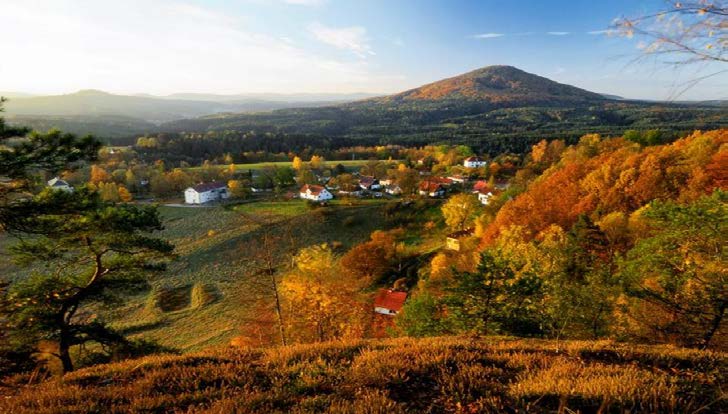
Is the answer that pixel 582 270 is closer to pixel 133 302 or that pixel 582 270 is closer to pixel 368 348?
pixel 368 348

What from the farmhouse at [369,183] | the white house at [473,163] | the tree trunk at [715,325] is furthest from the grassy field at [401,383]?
the white house at [473,163]

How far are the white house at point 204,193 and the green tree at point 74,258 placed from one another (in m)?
60.7

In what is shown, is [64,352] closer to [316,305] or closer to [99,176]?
[316,305]

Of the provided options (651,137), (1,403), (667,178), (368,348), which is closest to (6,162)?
(1,403)

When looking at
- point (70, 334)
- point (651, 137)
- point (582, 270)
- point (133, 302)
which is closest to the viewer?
point (70, 334)

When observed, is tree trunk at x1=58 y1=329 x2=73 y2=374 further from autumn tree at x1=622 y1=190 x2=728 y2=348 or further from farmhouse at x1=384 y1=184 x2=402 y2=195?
farmhouse at x1=384 y1=184 x2=402 y2=195

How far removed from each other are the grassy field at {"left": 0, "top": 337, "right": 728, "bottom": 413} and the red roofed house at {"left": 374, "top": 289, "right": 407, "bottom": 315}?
2242 cm

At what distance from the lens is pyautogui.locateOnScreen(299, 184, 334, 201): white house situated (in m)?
66.8

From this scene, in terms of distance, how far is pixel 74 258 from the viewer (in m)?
11.6

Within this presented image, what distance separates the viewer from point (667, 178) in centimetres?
2936

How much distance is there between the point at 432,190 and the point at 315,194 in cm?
2271

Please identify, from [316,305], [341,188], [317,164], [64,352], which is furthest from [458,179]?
[64,352]

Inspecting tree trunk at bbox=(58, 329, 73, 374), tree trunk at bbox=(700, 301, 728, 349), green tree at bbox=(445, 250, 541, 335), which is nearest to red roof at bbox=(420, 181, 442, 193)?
green tree at bbox=(445, 250, 541, 335)

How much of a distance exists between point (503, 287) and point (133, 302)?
33491 millimetres
